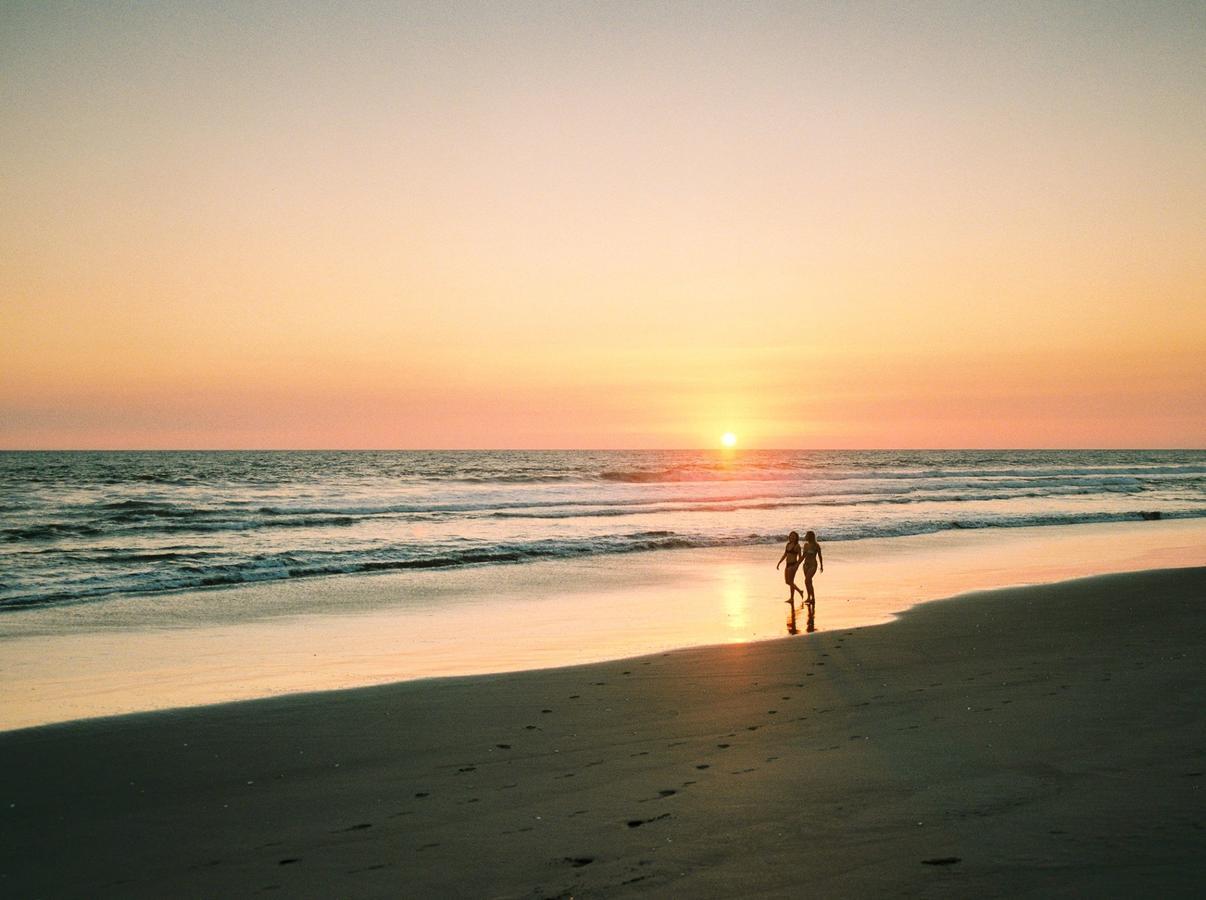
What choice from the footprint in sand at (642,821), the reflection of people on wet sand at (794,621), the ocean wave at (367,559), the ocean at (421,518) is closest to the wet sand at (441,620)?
the reflection of people on wet sand at (794,621)

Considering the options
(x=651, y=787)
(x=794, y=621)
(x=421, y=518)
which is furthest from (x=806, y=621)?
(x=421, y=518)

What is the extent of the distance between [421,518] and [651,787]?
117 ft

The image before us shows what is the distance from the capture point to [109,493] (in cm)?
5509

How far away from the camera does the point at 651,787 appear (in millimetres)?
6562

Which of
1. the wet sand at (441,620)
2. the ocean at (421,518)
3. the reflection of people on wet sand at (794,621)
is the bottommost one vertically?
the reflection of people on wet sand at (794,621)

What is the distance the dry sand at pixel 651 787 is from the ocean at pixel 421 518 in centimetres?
1283

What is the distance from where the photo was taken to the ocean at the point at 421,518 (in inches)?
949

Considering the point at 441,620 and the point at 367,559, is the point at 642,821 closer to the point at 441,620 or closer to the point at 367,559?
the point at 441,620

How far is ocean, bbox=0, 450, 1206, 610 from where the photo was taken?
2411 centimetres

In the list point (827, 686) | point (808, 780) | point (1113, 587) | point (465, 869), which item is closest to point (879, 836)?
point (808, 780)

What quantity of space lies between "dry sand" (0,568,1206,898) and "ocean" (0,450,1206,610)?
505 inches

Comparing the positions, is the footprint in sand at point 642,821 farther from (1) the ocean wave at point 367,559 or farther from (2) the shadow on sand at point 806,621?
(1) the ocean wave at point 367,559

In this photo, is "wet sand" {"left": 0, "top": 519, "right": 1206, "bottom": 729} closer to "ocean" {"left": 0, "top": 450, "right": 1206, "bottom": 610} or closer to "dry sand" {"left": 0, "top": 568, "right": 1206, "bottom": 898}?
→ "dry sand" {"left": 0, "top": 568, "right": 1206, "bottom": 898}

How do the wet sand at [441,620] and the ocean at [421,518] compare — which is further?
the ocean at [421,518]
